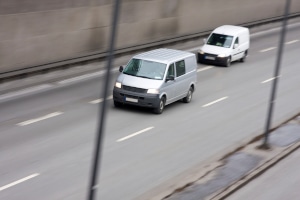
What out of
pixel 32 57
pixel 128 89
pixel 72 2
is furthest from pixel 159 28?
pixel 128 89

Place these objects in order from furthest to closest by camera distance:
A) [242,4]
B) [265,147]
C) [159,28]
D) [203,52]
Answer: [242,4]
[159,28]
[203,52]
[265,147]

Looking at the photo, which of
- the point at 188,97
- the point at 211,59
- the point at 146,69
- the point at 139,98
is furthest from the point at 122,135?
the point at 211,59

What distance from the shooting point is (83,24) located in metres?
26.7

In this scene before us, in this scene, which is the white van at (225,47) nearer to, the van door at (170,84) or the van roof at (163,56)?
the van roof at (163,56)

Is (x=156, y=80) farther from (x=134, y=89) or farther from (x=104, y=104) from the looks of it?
(x=104, y=104)

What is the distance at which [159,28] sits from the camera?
31.7 metres

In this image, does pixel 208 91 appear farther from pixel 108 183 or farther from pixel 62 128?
pixel 108 183

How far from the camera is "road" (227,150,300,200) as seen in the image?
13641 millimetres

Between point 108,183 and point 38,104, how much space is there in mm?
7255

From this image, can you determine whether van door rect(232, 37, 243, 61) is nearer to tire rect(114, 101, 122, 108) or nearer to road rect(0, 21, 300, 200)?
road rect(0, 21, 300, 200)

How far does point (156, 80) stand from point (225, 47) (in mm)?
9792

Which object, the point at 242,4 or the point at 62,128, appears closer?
the point at 62,128

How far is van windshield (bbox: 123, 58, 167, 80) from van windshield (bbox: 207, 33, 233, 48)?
9.38 meters

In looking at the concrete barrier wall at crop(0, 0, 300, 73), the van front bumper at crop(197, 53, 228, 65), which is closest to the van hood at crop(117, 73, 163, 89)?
the concrete barrier wall at crop(0, 0, 300, 73)
